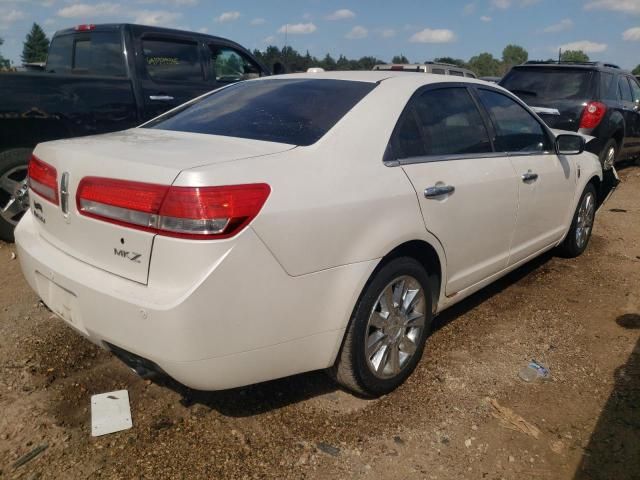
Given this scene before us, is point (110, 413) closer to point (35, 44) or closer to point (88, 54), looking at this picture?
point (88, 54)

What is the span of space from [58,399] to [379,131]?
2058 mm

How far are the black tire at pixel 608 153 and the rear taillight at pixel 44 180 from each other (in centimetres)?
820

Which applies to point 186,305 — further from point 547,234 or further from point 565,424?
point 547,234

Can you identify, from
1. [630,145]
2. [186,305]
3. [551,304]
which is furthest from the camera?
[630,145]

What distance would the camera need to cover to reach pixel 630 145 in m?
9.88

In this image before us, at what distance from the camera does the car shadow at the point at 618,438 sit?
95.3 inches

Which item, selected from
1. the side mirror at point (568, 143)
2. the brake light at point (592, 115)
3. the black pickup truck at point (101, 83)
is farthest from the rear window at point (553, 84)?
the side mirror at point (568, 143)

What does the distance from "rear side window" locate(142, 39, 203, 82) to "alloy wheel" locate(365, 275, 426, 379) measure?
426cm

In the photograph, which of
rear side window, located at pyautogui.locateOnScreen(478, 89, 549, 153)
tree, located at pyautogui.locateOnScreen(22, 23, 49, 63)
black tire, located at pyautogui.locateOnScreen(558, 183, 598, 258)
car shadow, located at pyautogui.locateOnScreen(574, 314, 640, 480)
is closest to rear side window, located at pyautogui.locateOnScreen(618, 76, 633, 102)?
black tire, located at pyautogui.locateOnScreen(558, 183, 598, 258)

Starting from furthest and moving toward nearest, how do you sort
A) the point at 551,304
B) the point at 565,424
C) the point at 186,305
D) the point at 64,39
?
the point at 64,39
the point at 551,304
the point at 565,424
the point at 186,305

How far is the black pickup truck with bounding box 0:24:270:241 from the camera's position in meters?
4.90

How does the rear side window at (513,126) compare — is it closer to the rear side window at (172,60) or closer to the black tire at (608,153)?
the rear side window at (172,60)

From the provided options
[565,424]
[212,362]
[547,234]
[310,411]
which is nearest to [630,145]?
[547,234]

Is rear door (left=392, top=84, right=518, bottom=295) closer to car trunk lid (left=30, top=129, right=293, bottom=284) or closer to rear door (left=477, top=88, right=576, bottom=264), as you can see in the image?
rear door (left=477, top=88, right=576, bottom=264)
